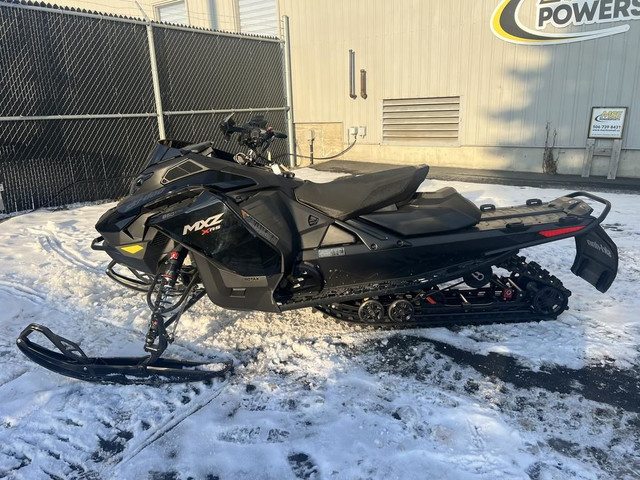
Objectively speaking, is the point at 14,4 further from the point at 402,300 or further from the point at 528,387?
the point at 528,387

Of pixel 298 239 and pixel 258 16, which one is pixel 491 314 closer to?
pixel 298 239

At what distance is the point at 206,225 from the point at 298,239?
57 centimetres

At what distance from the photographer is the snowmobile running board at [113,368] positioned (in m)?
2.61

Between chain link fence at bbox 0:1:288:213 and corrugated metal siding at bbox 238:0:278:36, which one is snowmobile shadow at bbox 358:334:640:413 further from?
corrugated metal siding at bbox 238:0:278:36

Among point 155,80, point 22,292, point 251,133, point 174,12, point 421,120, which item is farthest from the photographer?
point 174,12

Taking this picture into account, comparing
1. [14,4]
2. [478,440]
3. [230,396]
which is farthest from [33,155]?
[478,440]

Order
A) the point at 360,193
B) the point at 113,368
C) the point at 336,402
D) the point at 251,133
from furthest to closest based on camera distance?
the point at 251,133, the point at 360,193, the point at 113,368, the point at 336,402

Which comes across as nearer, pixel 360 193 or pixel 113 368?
pixel 113 368

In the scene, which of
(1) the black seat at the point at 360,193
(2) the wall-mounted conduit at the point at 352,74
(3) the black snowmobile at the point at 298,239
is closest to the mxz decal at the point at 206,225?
(3) the black snowmobile at the point at 298,239

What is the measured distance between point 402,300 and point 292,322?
81 cm

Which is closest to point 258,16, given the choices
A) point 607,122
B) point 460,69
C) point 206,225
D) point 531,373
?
point 460,69

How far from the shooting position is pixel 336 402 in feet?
7.99

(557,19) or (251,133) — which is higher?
(557,19)

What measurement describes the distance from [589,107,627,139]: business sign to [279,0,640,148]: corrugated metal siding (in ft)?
0.41
